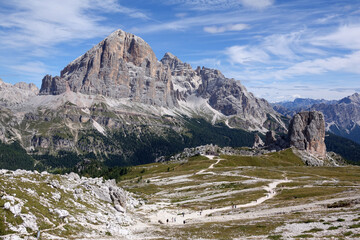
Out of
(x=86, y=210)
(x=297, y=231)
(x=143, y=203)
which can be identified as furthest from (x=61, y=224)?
(x=143, y=203)

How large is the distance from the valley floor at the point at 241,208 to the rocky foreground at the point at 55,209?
7.21m

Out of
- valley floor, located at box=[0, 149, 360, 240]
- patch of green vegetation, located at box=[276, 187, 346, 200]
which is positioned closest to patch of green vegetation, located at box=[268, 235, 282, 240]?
valley floor, located at box=[0, 149, 360, 240]

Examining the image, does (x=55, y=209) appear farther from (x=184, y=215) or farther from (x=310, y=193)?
(x=310, y=193)

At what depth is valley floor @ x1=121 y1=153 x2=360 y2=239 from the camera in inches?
1807

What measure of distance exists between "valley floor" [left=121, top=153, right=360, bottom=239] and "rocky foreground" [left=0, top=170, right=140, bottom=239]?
7214 mm

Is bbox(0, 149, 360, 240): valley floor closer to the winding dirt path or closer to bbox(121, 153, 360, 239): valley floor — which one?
bbox(121, 153, 360, 239): valley floor

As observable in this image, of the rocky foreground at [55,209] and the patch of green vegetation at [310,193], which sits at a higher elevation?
the rocky foreground at [55,209]

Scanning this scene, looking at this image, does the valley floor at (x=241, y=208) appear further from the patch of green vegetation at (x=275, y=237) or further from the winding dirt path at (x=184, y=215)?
the patch of green vegetation at (x=275, y=237)

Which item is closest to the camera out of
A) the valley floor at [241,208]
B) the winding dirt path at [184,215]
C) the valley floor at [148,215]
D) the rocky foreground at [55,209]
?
the rocky foreground at [55,209]

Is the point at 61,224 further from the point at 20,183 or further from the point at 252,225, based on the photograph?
the point at 252,225

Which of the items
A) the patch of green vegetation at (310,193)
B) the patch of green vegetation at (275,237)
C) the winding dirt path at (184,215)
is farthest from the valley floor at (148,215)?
the patch of green vegetation at (310,193)

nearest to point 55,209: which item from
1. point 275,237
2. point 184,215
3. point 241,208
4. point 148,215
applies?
point 275,237

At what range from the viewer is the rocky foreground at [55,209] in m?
40.7

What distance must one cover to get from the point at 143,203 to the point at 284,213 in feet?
174
